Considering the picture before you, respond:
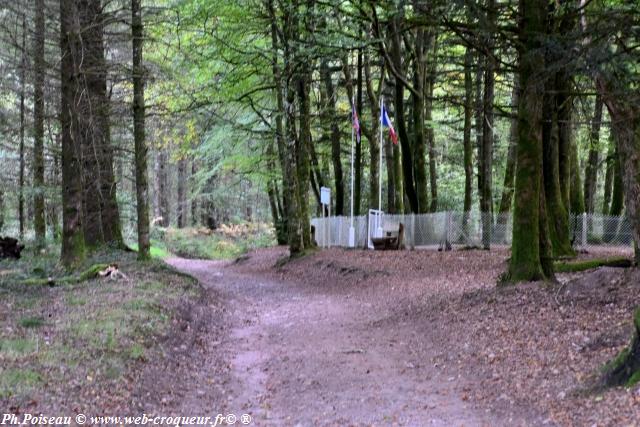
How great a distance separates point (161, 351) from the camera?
7.60 metres

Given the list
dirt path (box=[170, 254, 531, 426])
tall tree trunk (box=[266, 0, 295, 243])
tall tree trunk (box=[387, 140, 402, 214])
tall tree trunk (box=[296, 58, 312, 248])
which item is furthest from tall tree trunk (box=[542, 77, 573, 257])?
tall tree trunk (box=[296, 58, 312, 248])

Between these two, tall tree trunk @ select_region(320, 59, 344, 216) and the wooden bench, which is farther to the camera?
tall tree trunk @ select_region(320, 59, 344, 216)

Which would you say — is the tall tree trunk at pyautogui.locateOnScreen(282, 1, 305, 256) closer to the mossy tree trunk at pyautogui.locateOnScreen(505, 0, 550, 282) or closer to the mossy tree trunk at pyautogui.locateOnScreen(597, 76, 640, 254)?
the mossy tree trunk at pyautogui.locateOnScreen(505, 0, 550, 282)

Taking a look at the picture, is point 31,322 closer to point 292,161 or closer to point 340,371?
point 340,371

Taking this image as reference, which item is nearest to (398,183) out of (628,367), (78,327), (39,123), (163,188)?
(39,123)

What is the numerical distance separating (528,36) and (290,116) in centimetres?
1081

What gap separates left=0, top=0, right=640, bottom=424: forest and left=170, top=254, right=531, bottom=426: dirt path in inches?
73.9

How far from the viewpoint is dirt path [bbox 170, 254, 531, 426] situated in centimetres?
591

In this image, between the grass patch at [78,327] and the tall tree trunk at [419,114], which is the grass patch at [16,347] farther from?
the tall tree trunk at [419,114]

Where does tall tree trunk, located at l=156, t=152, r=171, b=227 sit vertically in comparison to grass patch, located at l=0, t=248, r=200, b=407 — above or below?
above

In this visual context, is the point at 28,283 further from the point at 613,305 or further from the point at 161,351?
the point at 613,305

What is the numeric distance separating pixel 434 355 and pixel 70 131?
8786 mm

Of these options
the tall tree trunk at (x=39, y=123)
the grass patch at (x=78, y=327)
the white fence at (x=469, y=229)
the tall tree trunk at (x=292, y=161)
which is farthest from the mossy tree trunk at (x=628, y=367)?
the white fence at (x=469, y=229)

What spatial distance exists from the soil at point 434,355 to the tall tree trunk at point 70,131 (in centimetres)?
377
